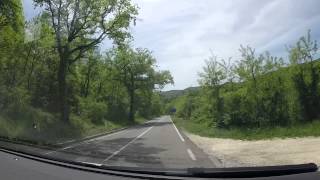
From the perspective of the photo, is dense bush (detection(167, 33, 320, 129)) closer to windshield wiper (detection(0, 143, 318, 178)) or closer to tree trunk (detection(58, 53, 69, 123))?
tree trunk (detection(58, 53, 69, 123))

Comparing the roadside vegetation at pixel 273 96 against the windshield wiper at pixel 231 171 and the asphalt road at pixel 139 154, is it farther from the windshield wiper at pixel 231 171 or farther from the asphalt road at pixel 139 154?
the windshield wiper at pixel 231 171

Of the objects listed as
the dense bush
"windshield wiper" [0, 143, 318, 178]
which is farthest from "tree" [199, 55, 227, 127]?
"windshield wiper" [0, 143, 318, 178]

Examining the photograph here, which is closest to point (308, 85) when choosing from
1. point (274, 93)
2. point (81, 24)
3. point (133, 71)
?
point (274, 93)

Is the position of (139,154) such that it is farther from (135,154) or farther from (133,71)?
(133,71)

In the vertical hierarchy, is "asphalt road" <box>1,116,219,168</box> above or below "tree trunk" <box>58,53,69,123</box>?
below

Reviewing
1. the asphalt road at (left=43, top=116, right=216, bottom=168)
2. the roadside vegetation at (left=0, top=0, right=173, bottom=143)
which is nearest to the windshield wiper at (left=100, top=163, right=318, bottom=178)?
the asphalt road at (left=43, top=116, right=216, bottom=168)

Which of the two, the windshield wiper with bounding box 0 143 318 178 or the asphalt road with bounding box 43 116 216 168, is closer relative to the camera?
the windshield wiper with bounding box 0 143 318 178

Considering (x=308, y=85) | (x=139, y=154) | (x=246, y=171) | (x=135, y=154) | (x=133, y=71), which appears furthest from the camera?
(x=133, y=71)

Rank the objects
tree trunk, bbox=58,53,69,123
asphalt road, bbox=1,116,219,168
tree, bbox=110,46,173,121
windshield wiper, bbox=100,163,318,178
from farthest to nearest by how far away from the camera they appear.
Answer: tree, bbox=110,46,173,121 < tree trunk, bbox=58,53,69,123 < asphalt road, bbox=1,116,219,168 < windshield wiper, bbox=100,163,318,178

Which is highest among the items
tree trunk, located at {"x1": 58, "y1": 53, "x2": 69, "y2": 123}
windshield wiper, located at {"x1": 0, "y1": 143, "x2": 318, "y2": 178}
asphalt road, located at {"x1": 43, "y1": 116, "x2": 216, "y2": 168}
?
tree trunk, located at {"x1": 58, "y1": 53, "x2": 69, "y2": 123}

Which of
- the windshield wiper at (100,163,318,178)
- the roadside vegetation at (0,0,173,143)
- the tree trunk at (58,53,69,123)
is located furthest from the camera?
the tree trunk at (58,53,69,123)

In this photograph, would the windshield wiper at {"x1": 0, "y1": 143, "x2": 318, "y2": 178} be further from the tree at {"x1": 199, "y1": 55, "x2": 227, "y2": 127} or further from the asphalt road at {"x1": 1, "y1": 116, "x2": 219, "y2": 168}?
the tree at {"x1": 199, "y1": 55, "x2": 227, "y2": 127}

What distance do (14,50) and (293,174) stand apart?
37.1 meters

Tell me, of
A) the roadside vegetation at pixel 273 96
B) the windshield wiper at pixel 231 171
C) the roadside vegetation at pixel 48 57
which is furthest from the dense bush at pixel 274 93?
the windshield wiper at pixel 231 171
